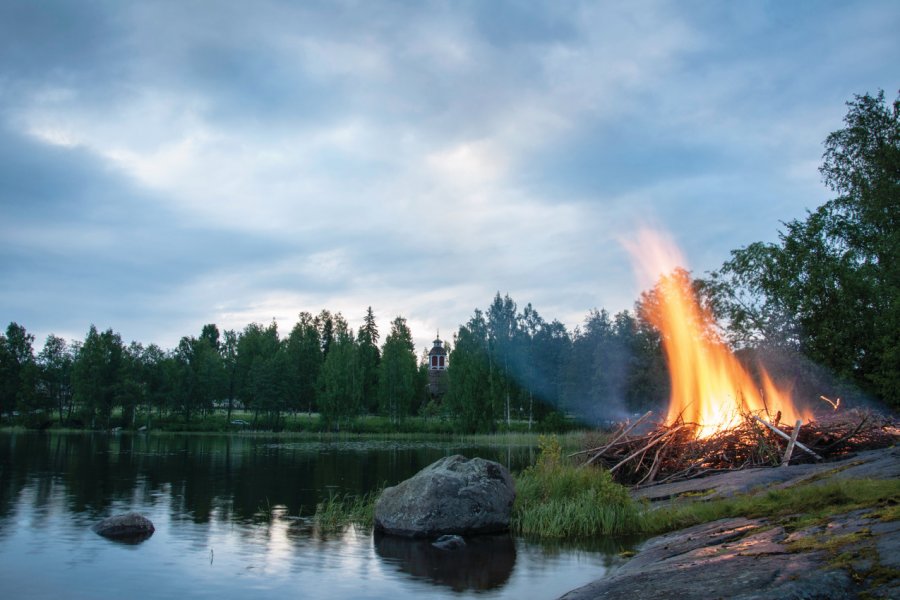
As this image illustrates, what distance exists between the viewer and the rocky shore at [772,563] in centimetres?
662

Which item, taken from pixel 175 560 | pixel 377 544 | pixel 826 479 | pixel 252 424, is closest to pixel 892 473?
pixel 826 479

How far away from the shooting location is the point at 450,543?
16.6 meters

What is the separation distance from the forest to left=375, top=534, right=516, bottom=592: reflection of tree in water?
742 inches

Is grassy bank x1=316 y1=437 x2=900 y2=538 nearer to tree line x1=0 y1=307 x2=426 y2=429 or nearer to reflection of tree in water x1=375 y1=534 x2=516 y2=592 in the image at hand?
reflection of tree in water x1=375 y1=534 x2=516 y2=592

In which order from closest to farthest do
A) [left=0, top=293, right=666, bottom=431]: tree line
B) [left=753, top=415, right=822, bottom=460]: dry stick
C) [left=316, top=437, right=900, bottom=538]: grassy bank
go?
[left=316, top=437, right=900, bottom=538]: grassy bank < [left=753, top=415, right=822, bottom=460]: dry stick < [left=0, top=293, right=666, bottom=431]: tree line

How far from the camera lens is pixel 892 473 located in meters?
13.9

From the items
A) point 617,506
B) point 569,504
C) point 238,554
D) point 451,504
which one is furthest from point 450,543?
point 238,554

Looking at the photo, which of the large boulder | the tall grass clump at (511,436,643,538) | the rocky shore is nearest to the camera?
the rocky shore

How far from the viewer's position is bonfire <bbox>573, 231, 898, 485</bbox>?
69.8ft

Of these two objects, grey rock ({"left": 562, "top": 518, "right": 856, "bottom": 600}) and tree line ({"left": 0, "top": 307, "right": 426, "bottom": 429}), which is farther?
tree line ({"left": 0, "top": 307, "right": 426, "bottom": 429})

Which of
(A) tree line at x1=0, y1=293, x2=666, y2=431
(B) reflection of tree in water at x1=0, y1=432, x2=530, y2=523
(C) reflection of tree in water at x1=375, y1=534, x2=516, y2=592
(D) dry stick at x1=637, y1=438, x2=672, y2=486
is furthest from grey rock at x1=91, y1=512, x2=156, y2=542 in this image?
(A) tree line at x1=0, y1=293, x2=666, y2=431

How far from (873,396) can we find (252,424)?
80.6 metres

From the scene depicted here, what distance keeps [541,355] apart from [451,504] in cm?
7369

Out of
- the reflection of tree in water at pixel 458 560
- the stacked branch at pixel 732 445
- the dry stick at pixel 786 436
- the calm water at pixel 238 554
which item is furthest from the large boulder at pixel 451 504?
the dry stick at pixel 786 436
